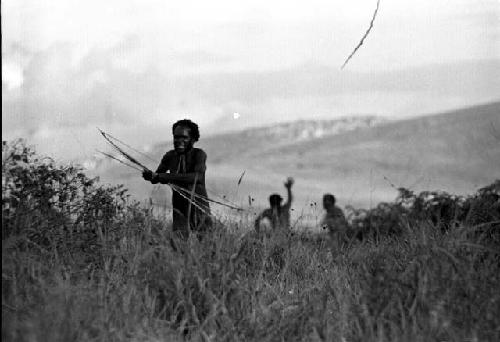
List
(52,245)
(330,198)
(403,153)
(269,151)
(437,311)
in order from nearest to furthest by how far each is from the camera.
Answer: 1. (437,311)
2. (52,245)
3. (330,198)
4. (403,153)
5. (269,151)

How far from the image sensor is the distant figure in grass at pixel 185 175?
669 cm

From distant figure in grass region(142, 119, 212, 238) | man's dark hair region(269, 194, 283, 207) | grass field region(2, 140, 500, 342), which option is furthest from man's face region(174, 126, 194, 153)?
man's dark hair region(269, 194, 283, 207)

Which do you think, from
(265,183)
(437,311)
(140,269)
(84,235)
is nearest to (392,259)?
(437,311)

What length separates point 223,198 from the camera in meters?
6.65

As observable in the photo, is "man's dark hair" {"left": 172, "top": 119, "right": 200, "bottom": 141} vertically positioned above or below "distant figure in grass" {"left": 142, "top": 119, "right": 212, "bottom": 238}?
above

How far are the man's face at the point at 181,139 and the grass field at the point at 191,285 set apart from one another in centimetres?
73

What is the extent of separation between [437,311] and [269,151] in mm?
42407

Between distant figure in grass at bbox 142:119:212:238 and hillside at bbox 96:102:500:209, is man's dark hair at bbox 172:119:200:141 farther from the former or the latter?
hillside at bbox 96:102:500:209

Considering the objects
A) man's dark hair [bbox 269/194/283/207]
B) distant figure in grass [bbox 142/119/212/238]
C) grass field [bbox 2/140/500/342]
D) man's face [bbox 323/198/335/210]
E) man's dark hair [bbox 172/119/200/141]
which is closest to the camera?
grass field [bbox 2/140/500/342]

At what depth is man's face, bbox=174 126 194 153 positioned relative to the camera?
7.07 metres

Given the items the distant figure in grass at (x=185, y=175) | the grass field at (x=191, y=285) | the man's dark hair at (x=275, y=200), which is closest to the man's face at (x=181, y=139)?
the distant figure in grass at (x=185, y=175)

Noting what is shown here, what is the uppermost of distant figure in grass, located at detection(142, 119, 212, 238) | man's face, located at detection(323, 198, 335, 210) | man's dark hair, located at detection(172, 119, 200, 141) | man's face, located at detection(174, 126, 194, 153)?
man's dark hair, located at detection(172, 119, 200, 141)

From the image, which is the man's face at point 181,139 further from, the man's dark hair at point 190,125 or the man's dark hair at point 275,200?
the man's dark hair at point 275,200

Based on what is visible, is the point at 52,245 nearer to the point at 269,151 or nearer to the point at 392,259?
the point at 392,259
